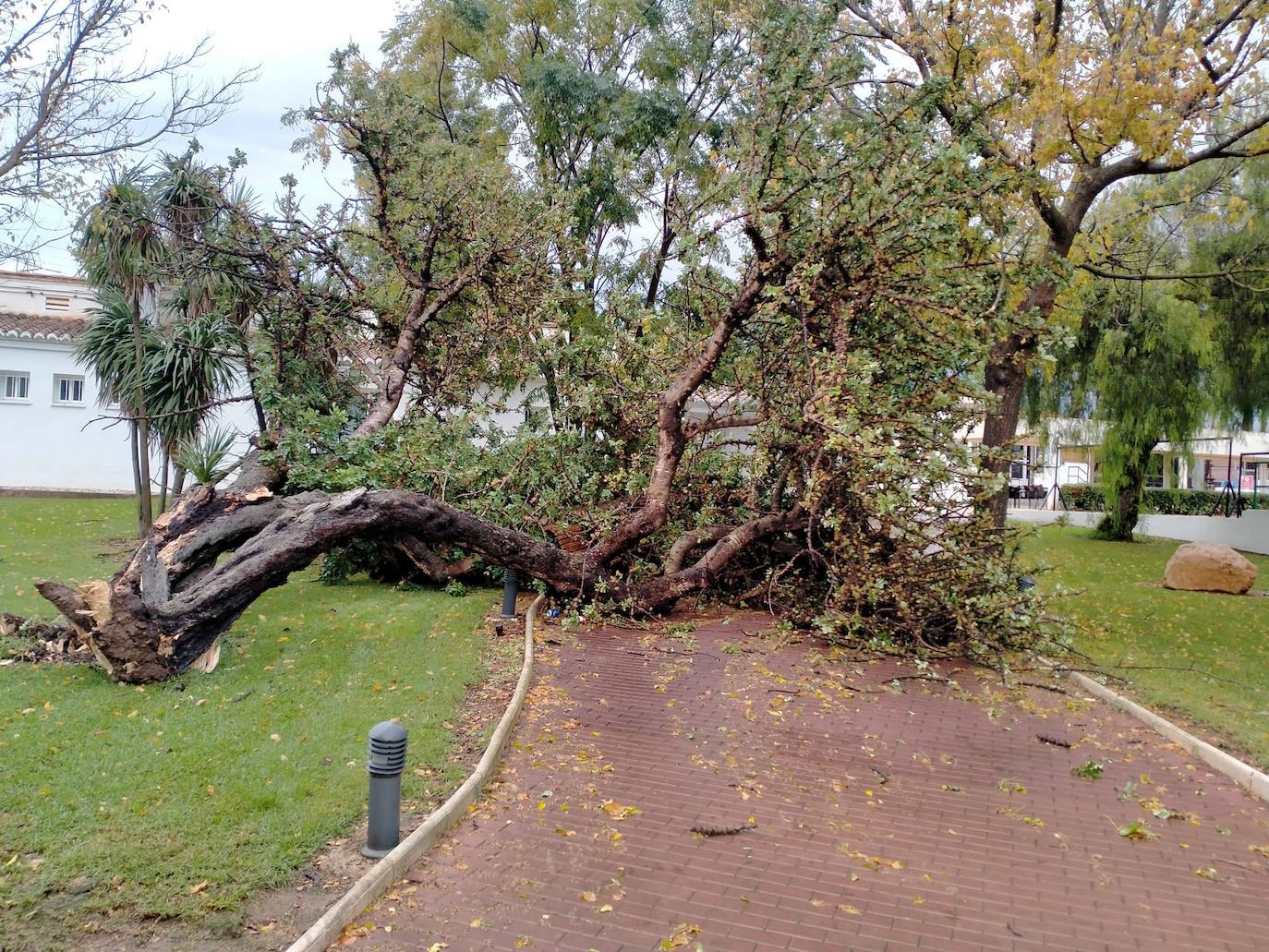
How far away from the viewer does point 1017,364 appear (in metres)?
11.4

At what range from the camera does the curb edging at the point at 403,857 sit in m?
3.73

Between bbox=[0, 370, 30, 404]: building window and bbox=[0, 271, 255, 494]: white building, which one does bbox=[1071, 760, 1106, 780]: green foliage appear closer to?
bbox=[0, 271, 255, 494]: white building

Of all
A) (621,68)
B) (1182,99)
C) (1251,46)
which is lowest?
(1182,99)

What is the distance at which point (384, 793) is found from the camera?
443cm

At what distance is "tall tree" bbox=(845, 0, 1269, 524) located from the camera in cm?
1003

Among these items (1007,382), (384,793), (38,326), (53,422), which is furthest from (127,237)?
(38,326)

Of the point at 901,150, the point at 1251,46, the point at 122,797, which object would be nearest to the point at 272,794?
the point at 122,797

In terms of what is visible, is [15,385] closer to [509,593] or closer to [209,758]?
[509,593]

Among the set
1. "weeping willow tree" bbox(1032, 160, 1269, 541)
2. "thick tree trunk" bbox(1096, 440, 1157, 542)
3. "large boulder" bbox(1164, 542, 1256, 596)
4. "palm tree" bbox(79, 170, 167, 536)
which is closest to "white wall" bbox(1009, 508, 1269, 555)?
"thick tree trunk" bbox(1096, 440, 1157, 542)

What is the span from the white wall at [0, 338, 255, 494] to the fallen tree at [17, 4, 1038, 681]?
10876 millimetres

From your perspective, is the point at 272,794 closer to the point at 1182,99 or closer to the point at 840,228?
the point at 840,228

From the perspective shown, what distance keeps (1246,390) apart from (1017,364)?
12160 millimetres

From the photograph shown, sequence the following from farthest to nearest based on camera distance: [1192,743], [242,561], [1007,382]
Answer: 1. [1007,382]
2. [242,561]
3. [1192,743]

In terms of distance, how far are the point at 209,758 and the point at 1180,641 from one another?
1071cm
